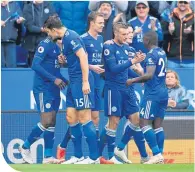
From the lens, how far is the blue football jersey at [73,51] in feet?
49.3

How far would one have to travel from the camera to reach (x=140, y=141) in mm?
16391

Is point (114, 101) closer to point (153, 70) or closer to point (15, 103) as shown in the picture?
point (153, 70)

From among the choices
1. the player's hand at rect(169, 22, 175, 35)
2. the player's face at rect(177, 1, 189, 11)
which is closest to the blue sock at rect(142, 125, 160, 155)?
the player's hand at rect(169, 22, 175, 35)

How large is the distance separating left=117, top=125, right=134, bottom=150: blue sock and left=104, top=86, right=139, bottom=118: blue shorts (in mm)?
259

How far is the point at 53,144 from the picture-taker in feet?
56.4

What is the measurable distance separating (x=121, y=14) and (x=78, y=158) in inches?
171

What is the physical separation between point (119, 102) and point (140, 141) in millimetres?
776

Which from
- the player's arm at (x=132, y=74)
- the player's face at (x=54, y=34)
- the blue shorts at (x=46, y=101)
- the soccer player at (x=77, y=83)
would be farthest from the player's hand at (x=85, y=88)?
the player's arm at (x=132, y=74)

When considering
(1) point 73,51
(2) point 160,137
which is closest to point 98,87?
(2) point 160,137

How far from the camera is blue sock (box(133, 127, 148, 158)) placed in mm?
16336

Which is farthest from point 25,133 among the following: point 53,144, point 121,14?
point 121,14

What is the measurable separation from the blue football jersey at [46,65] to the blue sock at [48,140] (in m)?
0.63

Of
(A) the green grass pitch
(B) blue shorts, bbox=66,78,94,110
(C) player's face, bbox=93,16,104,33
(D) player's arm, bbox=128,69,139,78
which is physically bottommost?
(A) the green grass pitch

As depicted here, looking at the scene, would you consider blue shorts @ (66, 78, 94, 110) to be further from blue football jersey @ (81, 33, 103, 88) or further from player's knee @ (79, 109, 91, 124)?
blue football jersey @ (81, 33, 103, 88)
